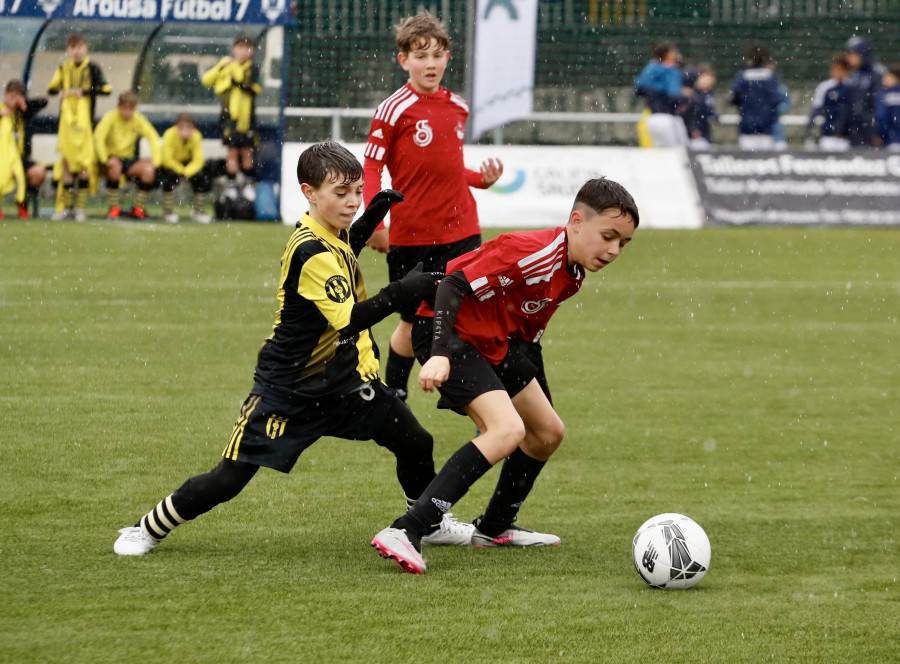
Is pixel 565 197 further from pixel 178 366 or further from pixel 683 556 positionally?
pixel 683 556

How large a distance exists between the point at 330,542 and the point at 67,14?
13.4m

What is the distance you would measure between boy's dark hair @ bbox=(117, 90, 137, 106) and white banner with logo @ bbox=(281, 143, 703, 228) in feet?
7.15

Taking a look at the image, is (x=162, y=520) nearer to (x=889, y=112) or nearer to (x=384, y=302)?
(x=384, y=302)

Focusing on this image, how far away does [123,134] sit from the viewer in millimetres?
16391

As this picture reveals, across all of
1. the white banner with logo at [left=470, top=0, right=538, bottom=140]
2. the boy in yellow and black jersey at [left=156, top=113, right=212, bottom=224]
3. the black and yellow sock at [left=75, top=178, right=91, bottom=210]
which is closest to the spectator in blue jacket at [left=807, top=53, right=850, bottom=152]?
the white banner with logo at [left=470, top=0, right=538, bottom=140]

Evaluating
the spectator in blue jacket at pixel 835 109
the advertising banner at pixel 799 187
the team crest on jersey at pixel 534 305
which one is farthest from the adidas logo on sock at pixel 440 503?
the spectator in blue jacket at pixel 835 109

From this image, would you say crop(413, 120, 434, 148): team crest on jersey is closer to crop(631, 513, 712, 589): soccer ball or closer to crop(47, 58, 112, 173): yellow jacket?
crop(631, 513, 712, 589): soccer ball

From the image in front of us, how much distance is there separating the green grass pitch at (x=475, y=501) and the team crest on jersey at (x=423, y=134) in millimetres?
1526

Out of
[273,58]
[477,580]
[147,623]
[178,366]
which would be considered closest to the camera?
[147,623]

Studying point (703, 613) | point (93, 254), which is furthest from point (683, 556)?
point (93, 254)

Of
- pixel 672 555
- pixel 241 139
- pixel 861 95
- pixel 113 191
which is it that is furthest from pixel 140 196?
pixel 672 555

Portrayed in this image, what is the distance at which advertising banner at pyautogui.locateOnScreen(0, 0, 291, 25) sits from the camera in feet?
54.1

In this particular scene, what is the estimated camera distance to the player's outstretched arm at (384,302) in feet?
14.1

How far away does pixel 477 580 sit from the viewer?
443 cm
